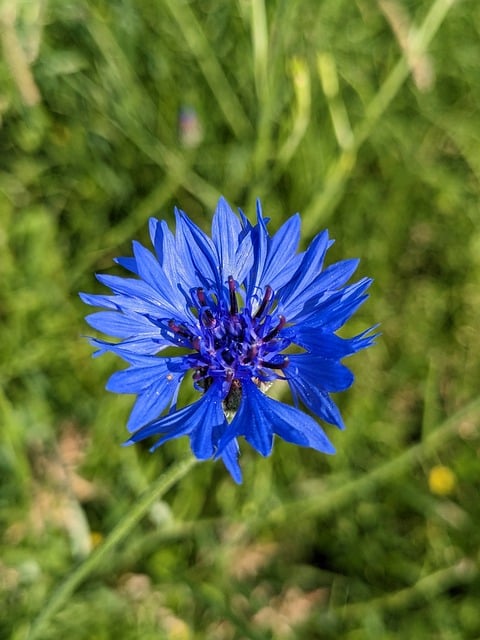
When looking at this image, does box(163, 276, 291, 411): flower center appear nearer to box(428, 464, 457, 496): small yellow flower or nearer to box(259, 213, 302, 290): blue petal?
box(259, 213, 302, 290): blue petal

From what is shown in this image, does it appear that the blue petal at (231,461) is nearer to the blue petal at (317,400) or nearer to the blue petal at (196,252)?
the blue petal at (317,400)

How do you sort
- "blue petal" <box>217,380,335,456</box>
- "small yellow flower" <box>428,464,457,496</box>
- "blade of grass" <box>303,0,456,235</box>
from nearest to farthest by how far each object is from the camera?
"blue petal" <box>217,380,335,456</box>
"blade of grass" <box>303,0,456,235</box>
"small yellow flower" <box>428,464,457,496</box>

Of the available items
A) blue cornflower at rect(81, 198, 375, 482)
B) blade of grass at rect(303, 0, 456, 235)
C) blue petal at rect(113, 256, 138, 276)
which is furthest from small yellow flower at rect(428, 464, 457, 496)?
blue petal at rect(113, 256, 138, 276)

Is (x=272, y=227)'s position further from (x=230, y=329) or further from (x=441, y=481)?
(x=230, y=329)

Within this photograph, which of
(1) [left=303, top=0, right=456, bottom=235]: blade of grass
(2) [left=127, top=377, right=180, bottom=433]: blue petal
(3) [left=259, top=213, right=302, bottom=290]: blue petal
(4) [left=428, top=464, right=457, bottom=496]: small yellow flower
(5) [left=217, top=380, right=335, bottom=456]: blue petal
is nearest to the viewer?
(5) [left=217, top=380, right=335, bottom=456]: blue petal

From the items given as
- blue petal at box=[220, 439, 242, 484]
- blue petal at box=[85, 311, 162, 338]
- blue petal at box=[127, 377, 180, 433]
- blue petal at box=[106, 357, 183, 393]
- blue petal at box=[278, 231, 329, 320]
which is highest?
blue petal at box=[85, 311, 162, 338]

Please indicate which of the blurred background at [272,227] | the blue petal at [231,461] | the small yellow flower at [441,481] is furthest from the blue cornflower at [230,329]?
the small yellow flower at [441,481]

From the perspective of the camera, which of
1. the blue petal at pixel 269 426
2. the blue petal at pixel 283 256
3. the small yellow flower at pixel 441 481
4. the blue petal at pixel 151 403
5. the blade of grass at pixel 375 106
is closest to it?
the blue petal at pixel 269 426
